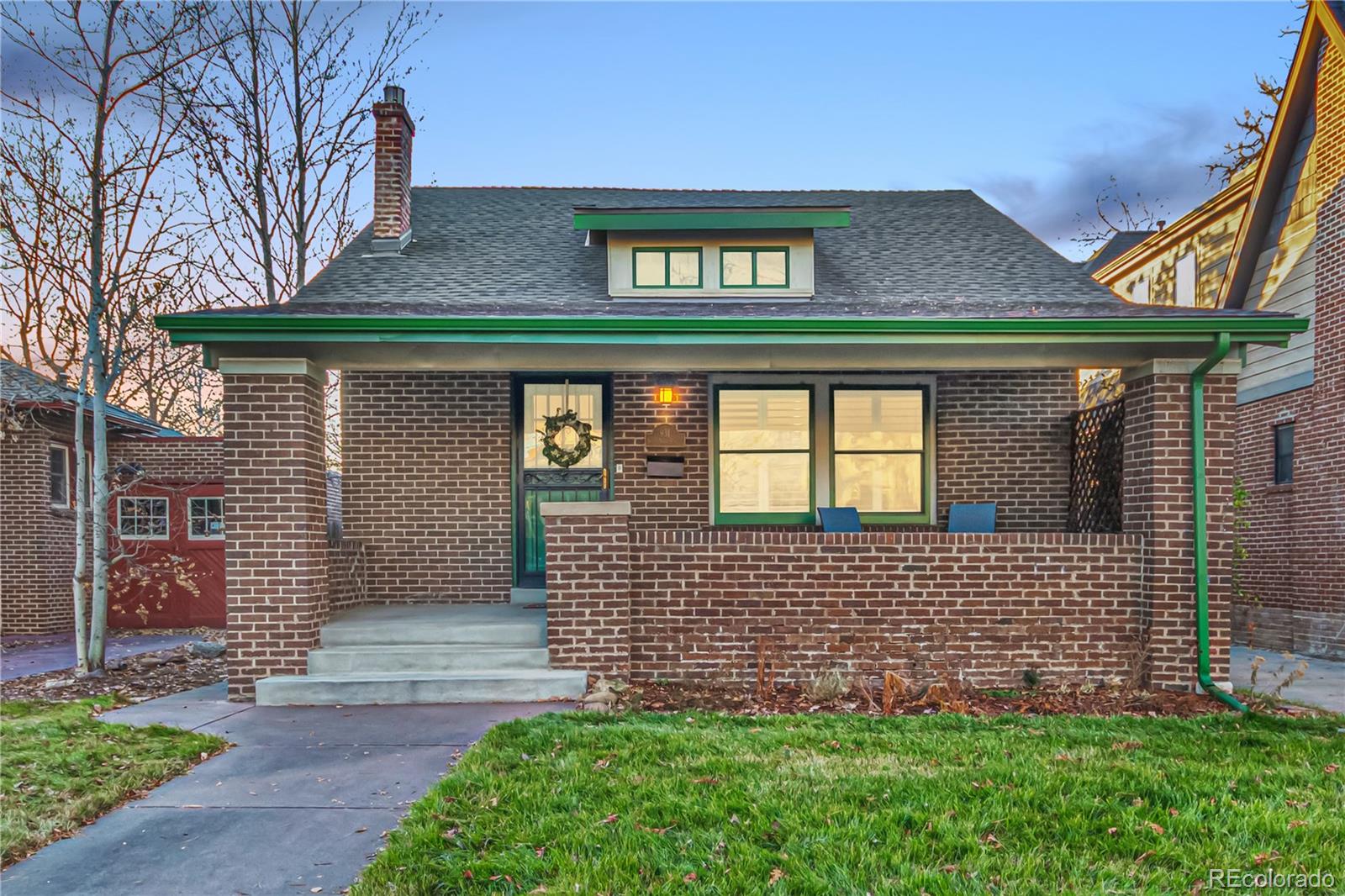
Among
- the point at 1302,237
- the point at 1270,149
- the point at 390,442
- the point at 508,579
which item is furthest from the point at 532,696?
the point at 1270,149

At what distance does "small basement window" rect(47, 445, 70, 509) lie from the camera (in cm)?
1355

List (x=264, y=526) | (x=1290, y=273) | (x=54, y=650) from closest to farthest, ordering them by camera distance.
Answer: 1. (x=264, y=526)
2. (x=1290, y=273)
3. (x=54, y=650)

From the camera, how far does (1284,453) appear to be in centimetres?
1081

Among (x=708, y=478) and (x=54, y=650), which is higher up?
(x=708, y=478)

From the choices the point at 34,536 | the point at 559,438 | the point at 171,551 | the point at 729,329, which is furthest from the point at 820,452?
the point at 34,536

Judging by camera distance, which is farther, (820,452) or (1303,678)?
(820,452)

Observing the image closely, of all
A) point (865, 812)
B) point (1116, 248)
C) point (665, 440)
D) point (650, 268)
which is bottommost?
point (865, 812)

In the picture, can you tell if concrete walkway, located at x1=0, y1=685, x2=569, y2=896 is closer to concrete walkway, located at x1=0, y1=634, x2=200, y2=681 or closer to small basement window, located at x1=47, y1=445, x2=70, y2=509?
concrete walkway, located at x1=0, y1=634, x2=200, y2=681

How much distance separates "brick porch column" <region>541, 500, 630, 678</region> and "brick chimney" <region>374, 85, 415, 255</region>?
4.83 meters

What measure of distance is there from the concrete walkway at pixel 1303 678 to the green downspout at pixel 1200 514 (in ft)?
2.99

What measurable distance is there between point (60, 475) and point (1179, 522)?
16.9 m

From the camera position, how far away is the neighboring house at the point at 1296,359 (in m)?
9.73

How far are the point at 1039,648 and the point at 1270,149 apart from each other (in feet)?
29.4

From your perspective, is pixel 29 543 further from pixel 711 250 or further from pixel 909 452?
pixel 909 452
